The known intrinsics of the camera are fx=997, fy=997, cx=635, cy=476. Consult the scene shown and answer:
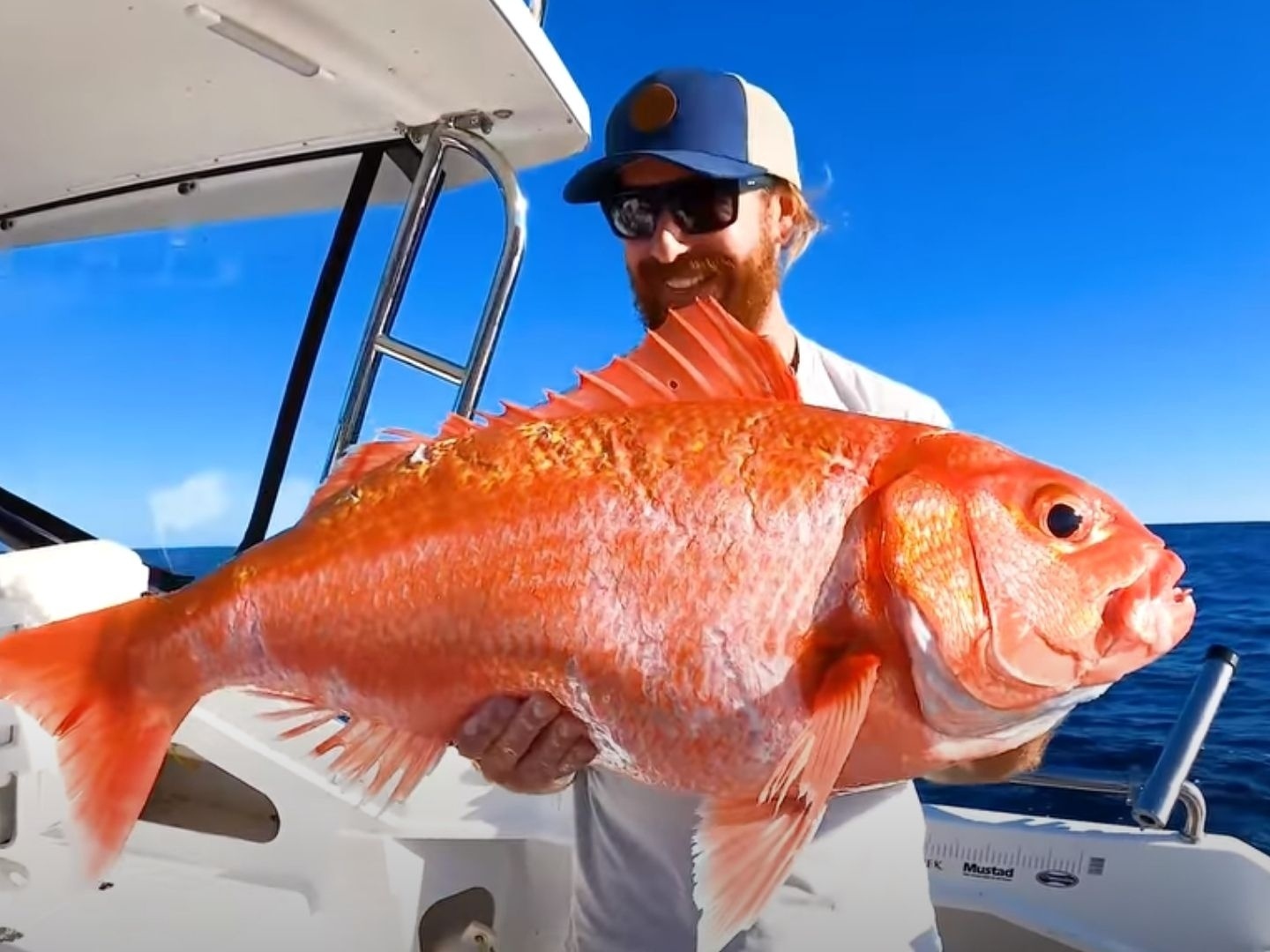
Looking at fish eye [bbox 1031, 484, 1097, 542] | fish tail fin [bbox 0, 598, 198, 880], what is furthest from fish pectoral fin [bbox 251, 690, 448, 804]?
fish eye [bbox 1031, 484, 1097, 542]

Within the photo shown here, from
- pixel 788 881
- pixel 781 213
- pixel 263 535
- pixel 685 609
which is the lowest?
pixel 788 881

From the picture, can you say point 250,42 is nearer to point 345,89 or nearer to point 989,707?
point 345,89

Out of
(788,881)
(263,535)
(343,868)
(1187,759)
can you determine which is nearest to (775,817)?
(788,881)

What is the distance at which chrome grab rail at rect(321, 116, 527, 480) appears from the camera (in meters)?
3.38

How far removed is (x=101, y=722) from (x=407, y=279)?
98.3 inches

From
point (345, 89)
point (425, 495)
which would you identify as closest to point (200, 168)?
point (345, 89)

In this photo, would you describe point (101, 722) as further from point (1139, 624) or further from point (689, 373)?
point (1139, 624)

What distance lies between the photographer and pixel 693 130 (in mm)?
2102

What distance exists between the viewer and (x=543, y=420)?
1.50 metres

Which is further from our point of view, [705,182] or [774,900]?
[705,182]

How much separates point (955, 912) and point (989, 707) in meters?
2.49

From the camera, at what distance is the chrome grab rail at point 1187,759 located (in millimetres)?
3148

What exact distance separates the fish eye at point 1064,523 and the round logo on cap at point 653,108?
1.23 m

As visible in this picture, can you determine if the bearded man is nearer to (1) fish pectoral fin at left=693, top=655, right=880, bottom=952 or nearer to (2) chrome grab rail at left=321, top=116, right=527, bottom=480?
(1) fish pectoral fin at left=693, top=655, right=880, bottom=952
